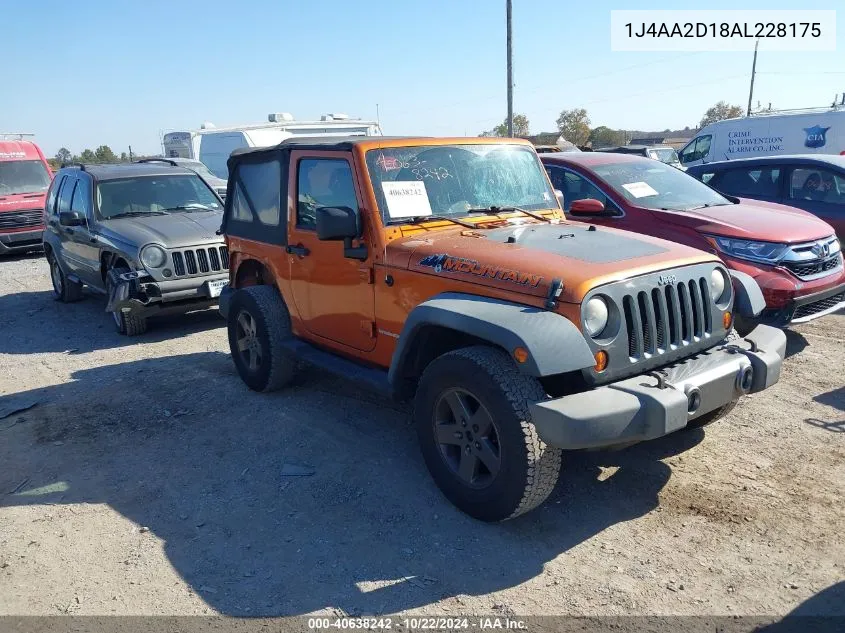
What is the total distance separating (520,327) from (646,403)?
2.16 feet

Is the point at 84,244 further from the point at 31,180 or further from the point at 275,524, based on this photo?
the point at 31,180

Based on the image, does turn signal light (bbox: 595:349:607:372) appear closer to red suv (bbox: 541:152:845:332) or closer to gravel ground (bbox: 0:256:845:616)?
gravel ground (bbox: 0:256:845:616)

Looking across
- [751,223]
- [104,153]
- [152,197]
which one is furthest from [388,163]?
[104,153]

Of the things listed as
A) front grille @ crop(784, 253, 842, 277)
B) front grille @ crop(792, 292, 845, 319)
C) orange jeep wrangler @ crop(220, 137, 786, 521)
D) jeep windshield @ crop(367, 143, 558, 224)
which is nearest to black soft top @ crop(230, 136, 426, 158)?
orange jeep wrangler @ crop(220, 137, 786, 521)

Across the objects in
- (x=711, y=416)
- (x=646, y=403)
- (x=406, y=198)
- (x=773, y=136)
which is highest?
(x=406, y=198)

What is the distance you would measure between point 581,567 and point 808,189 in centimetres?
688

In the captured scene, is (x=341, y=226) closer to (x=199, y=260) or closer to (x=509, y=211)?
(x=509, y=211)

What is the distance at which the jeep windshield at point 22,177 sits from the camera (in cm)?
1496

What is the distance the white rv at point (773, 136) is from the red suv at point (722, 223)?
9863mm

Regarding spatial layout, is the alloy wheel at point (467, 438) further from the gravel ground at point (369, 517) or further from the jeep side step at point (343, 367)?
the jeep side step at point (343, 367)

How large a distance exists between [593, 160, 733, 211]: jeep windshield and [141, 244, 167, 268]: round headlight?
15.6 ft

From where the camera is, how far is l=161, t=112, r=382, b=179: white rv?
54.0 feet

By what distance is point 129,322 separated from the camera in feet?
24.8

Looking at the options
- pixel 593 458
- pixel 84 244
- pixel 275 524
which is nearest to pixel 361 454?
pixel 275 524
